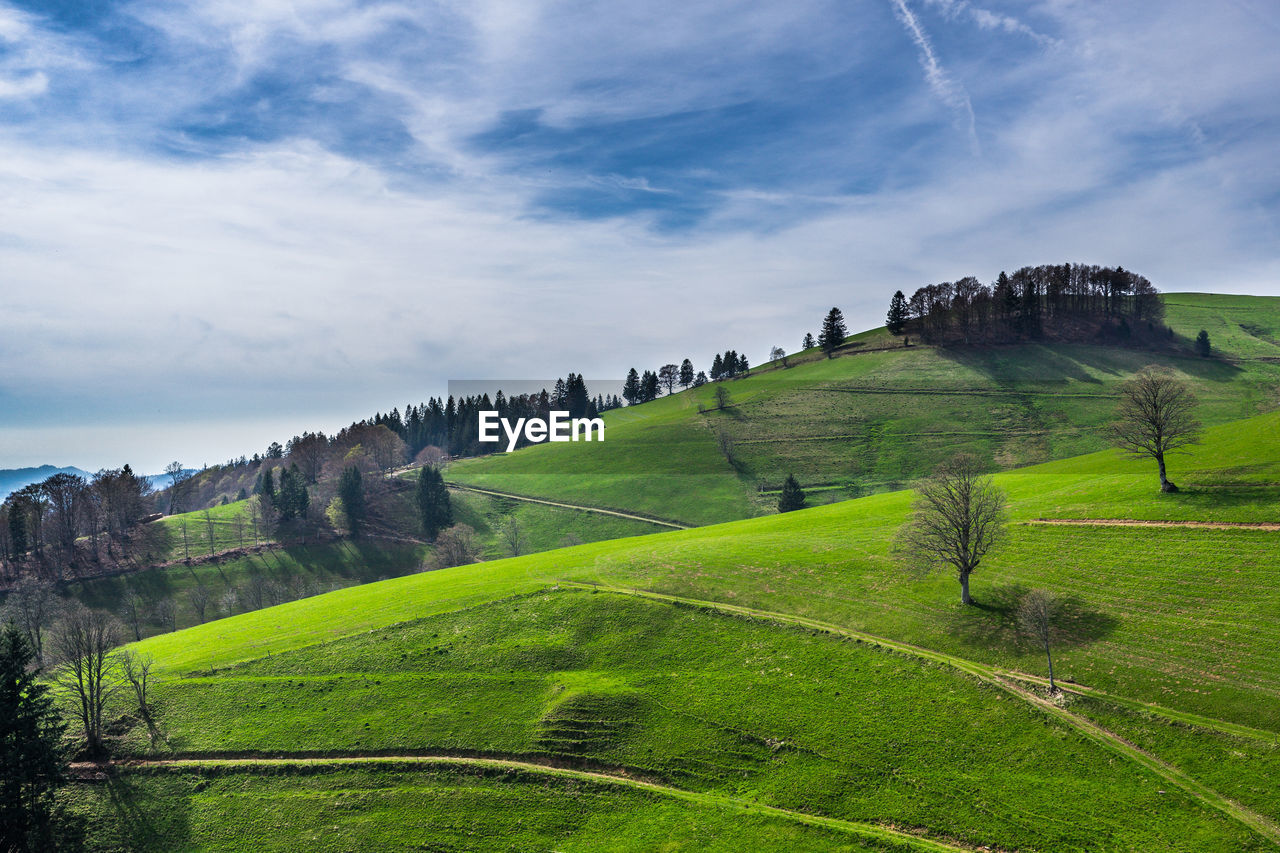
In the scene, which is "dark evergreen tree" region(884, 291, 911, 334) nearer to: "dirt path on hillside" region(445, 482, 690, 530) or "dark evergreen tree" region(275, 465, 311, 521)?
"dirt path on hillside" region(445, 482, 690, 530)

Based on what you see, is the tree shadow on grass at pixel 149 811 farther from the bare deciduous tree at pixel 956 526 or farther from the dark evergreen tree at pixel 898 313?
the dark evergreen tree at pixel 898 313

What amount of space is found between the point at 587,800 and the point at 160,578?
366 feet

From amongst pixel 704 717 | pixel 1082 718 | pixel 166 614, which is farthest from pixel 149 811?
pixel 166 614

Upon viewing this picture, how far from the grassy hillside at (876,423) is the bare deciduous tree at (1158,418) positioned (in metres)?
47.7

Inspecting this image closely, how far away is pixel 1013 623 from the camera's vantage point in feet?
157

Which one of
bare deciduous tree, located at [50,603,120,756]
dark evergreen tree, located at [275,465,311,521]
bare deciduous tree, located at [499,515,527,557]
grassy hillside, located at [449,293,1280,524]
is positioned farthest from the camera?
dark evergreen tree, located at [275,465,311,521]

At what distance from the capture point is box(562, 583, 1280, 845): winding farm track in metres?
31.2

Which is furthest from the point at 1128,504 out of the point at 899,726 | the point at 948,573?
the point at 899,726

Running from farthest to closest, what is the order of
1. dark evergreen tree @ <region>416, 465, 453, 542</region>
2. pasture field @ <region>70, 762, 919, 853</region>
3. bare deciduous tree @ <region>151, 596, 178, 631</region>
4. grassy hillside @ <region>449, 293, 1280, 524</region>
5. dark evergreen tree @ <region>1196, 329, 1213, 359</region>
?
dark evergreen tree @ <region>1196, 329, 1213, 359</region>
dark evergreen tree @ <region>416, 465, 453, 542</region>
grassy hillside @ <region>449, 293, 1280, 524</region>
bare deciduous tree @ <region>151, 596, 178, 631</region>
pasture field @ <region>70, 762, 919, 853</region>

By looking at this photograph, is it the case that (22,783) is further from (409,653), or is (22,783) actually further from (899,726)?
(899,726)

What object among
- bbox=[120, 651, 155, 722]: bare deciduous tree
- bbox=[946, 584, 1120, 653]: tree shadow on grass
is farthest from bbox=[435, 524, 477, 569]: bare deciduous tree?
bbox=[946, 584, 1120, 653]: tree shadow on grass

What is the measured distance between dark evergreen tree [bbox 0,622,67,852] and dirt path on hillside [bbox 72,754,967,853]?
10.1ft

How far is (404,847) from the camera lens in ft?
129

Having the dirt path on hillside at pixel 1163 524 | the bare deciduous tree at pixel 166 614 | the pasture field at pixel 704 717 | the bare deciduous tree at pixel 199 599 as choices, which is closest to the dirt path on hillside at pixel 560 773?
the pasture field at pixel 704 717
